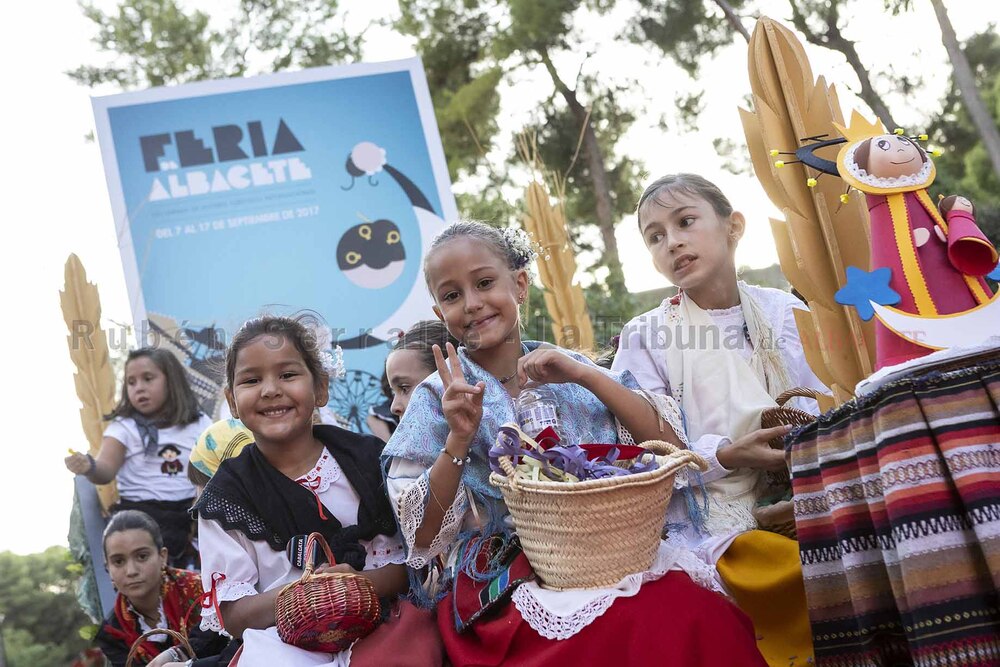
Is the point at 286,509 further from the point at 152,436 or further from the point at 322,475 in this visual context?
the point at 152,436

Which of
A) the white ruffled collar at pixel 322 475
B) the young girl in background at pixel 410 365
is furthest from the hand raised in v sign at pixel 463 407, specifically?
the young girl in background at pixel 410 365

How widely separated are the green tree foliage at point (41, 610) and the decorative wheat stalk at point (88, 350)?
16.7 feet

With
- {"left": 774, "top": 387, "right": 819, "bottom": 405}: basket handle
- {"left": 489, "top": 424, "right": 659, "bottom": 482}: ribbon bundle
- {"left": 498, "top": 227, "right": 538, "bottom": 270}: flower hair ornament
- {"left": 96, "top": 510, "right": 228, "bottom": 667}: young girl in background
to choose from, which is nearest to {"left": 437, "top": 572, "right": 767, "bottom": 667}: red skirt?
{"left": 489, "top": 424, "right": 659, "bottom": 482}: ribbon bundle

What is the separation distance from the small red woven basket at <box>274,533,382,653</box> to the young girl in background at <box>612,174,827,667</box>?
0.95 m

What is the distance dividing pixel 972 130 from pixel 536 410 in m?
18.5

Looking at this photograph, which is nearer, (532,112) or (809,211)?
(809,211)

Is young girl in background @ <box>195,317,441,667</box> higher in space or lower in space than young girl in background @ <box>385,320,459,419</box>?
lower

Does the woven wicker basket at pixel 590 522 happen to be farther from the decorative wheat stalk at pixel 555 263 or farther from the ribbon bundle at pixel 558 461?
the decorative wheat stalk at pixel 555 263

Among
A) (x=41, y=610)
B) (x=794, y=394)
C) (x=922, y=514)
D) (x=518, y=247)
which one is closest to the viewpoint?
(x=922, y=514)

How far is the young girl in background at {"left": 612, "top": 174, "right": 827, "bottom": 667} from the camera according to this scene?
253 centimetres

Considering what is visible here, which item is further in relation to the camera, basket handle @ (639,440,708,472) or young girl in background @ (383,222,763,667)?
basket handle @ (639,440,708,472)

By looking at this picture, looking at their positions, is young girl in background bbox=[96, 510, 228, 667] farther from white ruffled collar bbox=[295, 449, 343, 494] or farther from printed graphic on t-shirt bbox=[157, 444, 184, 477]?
white ruffled collar bbox=[295, 449, 343, 494]

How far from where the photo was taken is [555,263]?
21.3 feet

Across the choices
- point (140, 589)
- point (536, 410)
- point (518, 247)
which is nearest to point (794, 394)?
point (536, 410)
